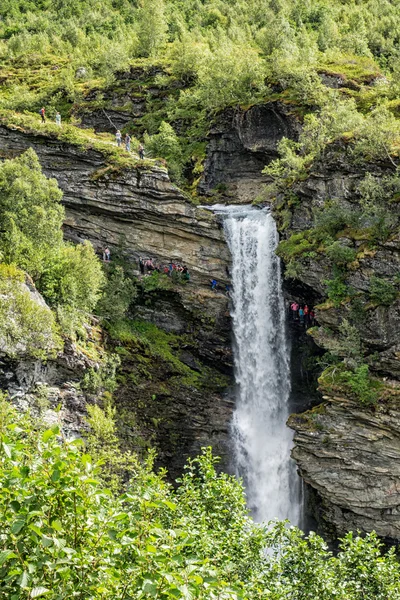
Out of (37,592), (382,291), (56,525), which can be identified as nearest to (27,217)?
(382,291)

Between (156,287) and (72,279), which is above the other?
(72,279)

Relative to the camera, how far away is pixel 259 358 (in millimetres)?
39844

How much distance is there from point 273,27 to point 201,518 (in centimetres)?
6730

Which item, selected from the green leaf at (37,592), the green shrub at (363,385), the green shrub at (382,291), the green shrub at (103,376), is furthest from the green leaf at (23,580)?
the green shrub at (103,376)

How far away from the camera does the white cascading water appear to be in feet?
123

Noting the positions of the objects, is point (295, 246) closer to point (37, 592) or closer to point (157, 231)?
point (157, 231)

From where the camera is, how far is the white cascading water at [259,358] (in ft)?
123

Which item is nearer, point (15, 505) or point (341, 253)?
point (15, 505)

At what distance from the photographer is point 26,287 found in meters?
30.7

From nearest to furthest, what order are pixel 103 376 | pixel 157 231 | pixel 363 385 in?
pixel 363 385 → pixel 103 376 → pixel 157 231

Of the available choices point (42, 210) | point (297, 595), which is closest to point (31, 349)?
point (42, 210)

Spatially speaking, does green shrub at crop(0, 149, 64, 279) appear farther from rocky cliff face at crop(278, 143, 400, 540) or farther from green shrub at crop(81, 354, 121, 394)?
rocky cliff face at crop(278, 143, 400, 540)

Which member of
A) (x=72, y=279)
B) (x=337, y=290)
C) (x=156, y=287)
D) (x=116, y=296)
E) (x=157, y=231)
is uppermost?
(x=157, y=231)

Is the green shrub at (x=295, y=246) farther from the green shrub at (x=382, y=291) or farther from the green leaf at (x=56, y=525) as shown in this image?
the green leaf at (x=56, y=525)
